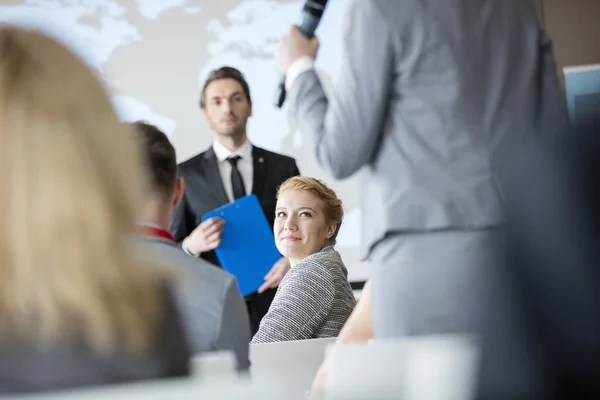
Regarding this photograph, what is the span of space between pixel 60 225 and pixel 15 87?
16 centimetres

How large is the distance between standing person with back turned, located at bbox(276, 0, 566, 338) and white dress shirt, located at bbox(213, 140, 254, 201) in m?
2.57

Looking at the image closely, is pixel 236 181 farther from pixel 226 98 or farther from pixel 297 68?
pixel 297 68

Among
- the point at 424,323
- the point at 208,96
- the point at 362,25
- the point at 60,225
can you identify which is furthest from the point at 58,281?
the point at 208,96

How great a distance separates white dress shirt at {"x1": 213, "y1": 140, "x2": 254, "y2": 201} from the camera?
4.28 m

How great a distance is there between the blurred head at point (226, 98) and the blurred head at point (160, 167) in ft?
6.57

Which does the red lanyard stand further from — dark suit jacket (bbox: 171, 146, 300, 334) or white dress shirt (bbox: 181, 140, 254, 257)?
white dress shirt (bbox: 181, 140, 254, 257)

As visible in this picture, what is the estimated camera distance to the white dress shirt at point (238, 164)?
428 centimetres

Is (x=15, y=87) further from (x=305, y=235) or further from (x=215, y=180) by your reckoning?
(x=215, y=180)

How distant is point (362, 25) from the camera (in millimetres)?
1670

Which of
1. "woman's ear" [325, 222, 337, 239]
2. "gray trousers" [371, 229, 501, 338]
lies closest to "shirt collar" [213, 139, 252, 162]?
"woman's ear" [325, 222, 337, 239]


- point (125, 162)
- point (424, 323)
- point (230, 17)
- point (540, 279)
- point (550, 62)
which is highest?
point (230, 17)

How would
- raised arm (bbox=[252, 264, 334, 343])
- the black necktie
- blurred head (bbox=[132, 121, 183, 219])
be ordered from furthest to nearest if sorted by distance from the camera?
the black necktie, raised arm (bbox=[252, 264, 334, 343]), blurred head (bbox=[132, 121, 183, 219])

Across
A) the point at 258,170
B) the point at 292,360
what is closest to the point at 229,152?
the point at 258,170

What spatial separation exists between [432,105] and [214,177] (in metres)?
2.69
